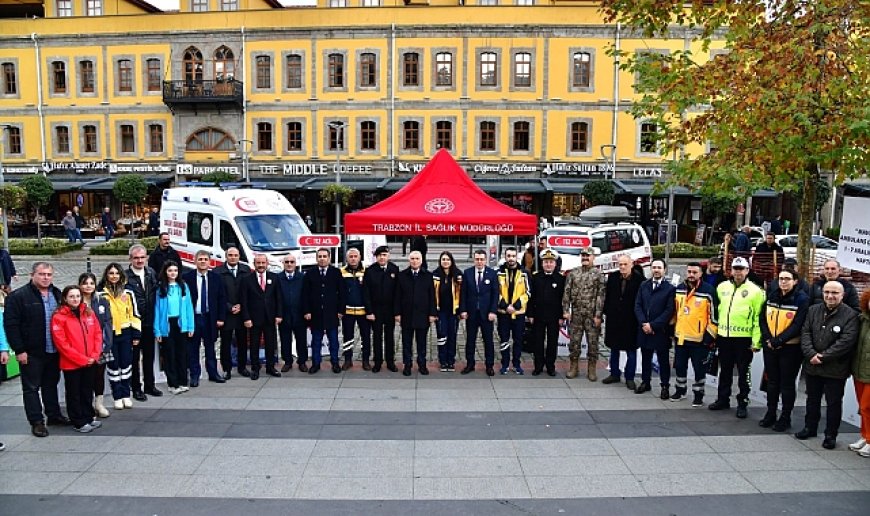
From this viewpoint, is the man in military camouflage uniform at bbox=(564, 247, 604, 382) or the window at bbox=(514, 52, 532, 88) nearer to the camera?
the man in military camouflage uniform at bbox=(564, 247, 604, 382)

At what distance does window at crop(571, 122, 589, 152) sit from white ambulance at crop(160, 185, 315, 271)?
20772 millimetres

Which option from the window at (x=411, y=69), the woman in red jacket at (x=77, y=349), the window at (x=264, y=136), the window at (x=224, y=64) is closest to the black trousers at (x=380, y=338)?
the woman in red jacket at (x=77, y=349)

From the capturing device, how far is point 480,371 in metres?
10.3

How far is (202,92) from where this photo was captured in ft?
111

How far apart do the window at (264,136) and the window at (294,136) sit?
3.53 ft

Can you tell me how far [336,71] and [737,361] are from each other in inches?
1152

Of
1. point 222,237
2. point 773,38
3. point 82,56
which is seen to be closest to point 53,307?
point 222,237

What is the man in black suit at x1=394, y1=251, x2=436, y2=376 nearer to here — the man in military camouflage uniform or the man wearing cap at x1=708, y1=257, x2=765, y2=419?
the man in military camouflage uniform

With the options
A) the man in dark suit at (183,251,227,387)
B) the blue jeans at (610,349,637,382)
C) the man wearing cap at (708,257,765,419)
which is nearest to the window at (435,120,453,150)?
the blue jeans at (610,349,637,382)

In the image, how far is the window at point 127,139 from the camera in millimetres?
35312

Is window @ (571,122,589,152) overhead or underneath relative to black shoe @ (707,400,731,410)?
overhead

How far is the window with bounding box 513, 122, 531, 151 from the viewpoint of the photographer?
3344 centimetres

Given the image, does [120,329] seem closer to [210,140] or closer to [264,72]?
[264,72]

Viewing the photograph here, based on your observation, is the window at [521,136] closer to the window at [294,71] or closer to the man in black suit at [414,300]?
the window at [294,71]
